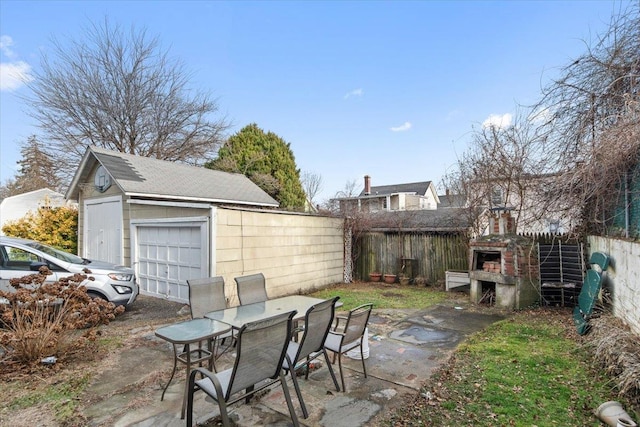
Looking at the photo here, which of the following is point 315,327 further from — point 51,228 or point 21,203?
point 21,203

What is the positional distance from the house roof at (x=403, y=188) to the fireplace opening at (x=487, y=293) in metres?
21.0

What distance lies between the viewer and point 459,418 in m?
2.91

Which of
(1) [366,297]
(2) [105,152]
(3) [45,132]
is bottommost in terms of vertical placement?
(1) [366,297]

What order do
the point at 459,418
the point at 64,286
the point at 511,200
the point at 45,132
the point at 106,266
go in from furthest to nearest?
the point at 45,132 → the point at 511,200 → the point at 106,266 → the point at 64,286 → the point at 459,418

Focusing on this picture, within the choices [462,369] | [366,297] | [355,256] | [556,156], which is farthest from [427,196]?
[462,369]

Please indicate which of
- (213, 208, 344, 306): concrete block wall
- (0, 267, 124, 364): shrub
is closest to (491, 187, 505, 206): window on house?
(213, 208, 344, 306): concrete block wall

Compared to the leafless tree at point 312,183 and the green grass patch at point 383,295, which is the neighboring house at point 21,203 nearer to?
the green grass patch at point 383,295

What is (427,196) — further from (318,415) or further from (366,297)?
(318,415)

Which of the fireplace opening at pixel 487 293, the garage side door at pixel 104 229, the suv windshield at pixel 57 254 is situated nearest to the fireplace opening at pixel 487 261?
the fireplace opening at pixel 487 293

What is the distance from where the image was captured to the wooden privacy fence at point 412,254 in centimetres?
966

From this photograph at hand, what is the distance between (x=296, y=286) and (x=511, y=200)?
6.53m

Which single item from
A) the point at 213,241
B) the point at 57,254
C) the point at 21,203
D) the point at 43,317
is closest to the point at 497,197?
the point at 213,241

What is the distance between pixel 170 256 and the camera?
7906mm

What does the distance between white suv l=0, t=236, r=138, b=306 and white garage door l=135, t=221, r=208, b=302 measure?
110 centimetres
